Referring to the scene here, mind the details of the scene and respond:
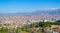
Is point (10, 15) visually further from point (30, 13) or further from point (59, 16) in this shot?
point (59, 16)

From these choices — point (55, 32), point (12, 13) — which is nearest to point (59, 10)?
point (12, 13)

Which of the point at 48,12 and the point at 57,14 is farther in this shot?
the point at 48,12

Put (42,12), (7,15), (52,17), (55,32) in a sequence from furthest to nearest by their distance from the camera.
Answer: (42,12)
(52,17)
(7,15)
(55,32)

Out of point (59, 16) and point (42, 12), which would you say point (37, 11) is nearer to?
point (42, 12)

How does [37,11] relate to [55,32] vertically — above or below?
above

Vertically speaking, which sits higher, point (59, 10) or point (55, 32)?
point (59, 10)

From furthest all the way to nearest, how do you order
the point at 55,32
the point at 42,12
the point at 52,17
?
the point at 42,12 < the point at 52,17 < the point at 55,32

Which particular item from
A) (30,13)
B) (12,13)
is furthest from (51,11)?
(12,13)

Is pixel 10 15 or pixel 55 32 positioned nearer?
pixel 55 32

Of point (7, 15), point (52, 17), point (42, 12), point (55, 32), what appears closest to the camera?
point (55, 32)
